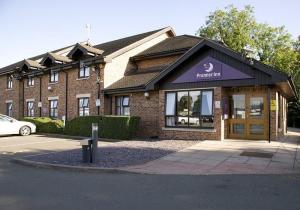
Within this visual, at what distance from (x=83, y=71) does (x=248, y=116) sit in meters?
12.7

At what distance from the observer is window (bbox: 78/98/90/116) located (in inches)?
908

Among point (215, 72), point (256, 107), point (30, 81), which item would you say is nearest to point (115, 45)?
point (30, 81)

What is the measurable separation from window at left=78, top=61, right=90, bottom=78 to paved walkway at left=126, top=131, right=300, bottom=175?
11.8 metres

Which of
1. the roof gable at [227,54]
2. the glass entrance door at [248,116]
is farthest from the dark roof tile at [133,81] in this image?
the glass entrance door at [248,116]

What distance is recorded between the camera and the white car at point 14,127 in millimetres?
20516

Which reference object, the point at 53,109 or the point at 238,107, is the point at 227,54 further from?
the point at 53,109

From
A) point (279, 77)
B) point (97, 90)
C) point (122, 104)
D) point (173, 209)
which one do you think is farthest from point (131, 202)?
point (97, 90)

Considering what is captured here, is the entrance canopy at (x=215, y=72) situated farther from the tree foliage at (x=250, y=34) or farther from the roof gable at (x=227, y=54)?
the tree foliage at (x=250, y=34)

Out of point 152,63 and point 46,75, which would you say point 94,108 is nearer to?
point 152,63

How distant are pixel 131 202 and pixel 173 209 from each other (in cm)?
88

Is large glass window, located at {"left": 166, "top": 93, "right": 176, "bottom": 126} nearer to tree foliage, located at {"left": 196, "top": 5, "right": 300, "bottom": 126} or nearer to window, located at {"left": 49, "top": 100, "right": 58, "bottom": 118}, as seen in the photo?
window, located at {"left": 49, "top": 100, "right": 58, "bottom": 118}

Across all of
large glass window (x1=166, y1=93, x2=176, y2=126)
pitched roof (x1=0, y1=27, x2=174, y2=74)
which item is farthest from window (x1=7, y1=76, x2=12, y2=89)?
large glass window (x1=166, y1=93, x2=176, y2=126)

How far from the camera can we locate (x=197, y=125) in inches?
653

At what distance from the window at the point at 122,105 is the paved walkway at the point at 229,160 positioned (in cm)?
726
